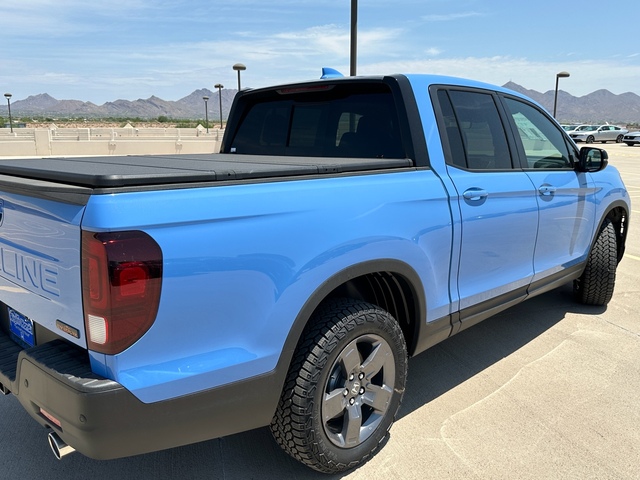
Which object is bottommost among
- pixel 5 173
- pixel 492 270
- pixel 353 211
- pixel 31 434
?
pixel 31 434

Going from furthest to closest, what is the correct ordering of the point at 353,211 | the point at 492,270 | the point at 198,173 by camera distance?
the point at 492,270, the point at 353,211, the point at 198,173

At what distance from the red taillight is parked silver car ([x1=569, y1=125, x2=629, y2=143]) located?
46786mm

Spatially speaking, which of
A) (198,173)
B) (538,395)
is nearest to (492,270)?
(538,395)

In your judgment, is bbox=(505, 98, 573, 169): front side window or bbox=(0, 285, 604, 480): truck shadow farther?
bbox=(505, 98, 573, 169): front side window

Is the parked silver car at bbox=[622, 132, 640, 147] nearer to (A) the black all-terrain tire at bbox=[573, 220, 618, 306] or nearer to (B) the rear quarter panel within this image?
(A) the black all-terrain tire at bbox=[573, 220, 618, 306]

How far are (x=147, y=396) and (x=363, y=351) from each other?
1075mm

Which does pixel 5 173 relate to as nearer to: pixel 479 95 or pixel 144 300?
pixel 144 300

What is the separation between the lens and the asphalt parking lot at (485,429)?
2.57 meters

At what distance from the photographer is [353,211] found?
2.33 meters

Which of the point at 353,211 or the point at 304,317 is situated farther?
the point at 353,211

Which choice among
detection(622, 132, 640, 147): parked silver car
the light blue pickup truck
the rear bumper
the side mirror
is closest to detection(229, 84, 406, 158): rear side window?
the light blue pickup truck

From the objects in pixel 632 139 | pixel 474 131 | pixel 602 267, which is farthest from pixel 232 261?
pixel 632 139

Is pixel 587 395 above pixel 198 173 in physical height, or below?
below

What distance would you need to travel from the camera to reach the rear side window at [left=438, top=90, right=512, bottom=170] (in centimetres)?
313
